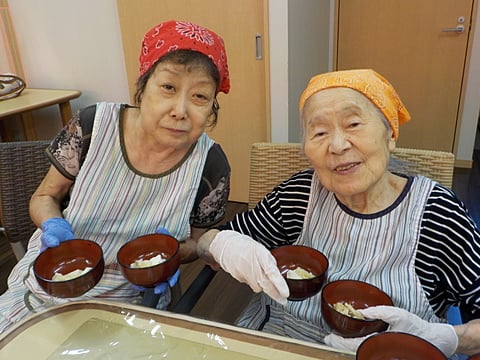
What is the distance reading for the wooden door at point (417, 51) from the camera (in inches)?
125

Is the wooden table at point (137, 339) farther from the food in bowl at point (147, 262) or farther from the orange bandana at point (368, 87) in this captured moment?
the orange bandana at point (368, 87)

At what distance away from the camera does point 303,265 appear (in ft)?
3.04

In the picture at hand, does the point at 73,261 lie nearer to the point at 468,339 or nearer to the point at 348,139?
Result: the point at 348,139

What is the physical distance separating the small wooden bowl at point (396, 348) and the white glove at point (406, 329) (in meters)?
0.08

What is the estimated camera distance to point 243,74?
105 inches

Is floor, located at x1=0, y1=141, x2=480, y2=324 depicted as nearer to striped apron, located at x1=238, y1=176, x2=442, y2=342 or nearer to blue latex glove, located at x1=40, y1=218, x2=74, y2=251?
striped apron, located at x1=238, y1=176, x2=442, y2=342

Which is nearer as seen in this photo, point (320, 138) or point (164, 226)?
point (320, 138)

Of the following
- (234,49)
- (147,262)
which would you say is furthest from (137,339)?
(234,49)

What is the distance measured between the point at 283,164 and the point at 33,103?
2.25 meters

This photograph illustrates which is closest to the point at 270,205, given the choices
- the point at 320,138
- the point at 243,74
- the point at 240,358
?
the point at 320,138

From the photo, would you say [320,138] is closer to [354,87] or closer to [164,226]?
[354,87]

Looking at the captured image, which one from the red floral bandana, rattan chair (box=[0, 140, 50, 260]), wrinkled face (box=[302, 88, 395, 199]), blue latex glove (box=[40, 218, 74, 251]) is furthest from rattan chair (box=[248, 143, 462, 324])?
rattan chair (box=[0, 140, 50, 260])

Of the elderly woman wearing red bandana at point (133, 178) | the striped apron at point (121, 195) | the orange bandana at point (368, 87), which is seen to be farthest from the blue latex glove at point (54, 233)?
the orange bandana at point (368, 87)

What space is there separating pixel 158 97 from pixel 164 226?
1.25ft
